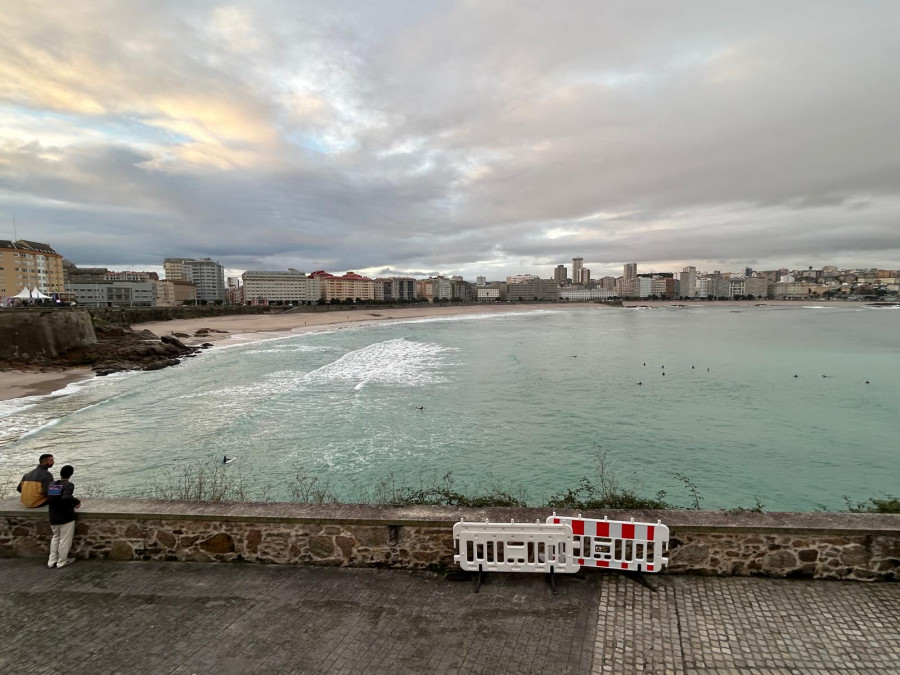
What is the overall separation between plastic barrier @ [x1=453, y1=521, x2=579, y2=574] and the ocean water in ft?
21.5

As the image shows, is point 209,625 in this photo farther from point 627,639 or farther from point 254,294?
point 254,294

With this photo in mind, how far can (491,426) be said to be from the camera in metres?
18.2

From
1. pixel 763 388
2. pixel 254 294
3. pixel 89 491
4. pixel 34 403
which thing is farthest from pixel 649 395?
pixel 254 294

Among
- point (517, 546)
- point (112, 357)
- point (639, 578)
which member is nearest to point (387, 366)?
point (112, 357)

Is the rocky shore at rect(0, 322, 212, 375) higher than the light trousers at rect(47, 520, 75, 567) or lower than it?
lower

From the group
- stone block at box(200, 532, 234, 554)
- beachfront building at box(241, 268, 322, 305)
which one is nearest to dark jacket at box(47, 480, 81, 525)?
stone block at box(200, 532, 234, 554)

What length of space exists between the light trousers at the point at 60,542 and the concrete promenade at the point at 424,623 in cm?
14

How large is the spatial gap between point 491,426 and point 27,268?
120m

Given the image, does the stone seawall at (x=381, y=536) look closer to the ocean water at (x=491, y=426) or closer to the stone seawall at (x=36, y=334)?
the ocean water at (x=491, y=426)

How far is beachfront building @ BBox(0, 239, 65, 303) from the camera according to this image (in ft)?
298

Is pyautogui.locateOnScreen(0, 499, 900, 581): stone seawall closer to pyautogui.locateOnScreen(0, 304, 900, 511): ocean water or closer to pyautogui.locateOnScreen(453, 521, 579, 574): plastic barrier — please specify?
pyautogui.locateOnScreen(453, 521, 579, 574): plastic barrier

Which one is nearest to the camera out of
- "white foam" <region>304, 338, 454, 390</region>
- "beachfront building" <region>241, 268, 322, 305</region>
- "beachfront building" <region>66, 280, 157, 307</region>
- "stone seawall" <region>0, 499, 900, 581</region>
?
"stone seawall" <region>0, 499, 900, 581</region>

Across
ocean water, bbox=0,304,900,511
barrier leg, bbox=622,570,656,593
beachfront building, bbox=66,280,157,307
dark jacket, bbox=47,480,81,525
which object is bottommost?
ocean water, bbox=0,304,900,511

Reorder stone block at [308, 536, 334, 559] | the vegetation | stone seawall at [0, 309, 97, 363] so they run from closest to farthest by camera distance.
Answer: stone block at [308, 536, 334, 559], the vegetation, stone seawall at [0, 309, 97, 363]
